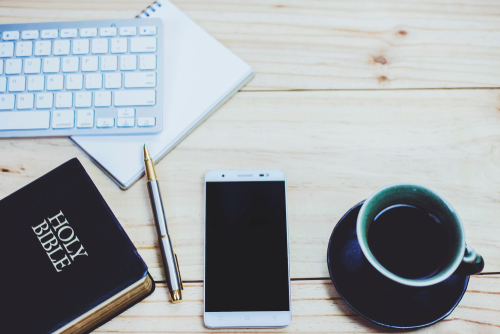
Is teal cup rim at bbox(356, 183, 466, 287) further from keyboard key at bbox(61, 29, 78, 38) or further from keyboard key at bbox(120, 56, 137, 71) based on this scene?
keyboard key at bbox(61, 29, 78, 38)

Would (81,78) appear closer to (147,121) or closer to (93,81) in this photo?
(93,81)

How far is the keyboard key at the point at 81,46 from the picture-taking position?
562 mm

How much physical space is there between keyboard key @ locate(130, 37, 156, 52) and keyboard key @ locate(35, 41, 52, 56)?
0.13m

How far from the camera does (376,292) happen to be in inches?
17.9

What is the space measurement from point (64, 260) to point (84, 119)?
208 mm

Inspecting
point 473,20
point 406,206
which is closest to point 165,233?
point 406,206

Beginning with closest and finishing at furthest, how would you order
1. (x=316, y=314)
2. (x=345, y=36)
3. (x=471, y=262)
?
1. (x=471, y=262)
2. (x=316, y=314)
3. (x=345, y=36)

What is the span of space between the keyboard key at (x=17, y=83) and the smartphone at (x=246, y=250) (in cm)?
32

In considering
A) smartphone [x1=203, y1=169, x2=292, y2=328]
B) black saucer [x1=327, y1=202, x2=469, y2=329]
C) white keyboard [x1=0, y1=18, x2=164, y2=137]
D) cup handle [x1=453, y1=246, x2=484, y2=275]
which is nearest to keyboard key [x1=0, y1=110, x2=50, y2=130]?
white keyboard [x1=0, y1=18, x2=164, y2=137]

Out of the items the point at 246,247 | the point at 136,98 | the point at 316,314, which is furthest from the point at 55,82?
the point at 316,314

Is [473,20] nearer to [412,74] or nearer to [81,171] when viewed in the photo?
[412,74]

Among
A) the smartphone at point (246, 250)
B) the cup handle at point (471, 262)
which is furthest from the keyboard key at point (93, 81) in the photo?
the cup handle at point (471, 262)

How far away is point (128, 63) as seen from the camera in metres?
0.56

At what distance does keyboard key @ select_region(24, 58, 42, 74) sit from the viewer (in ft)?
1.82
